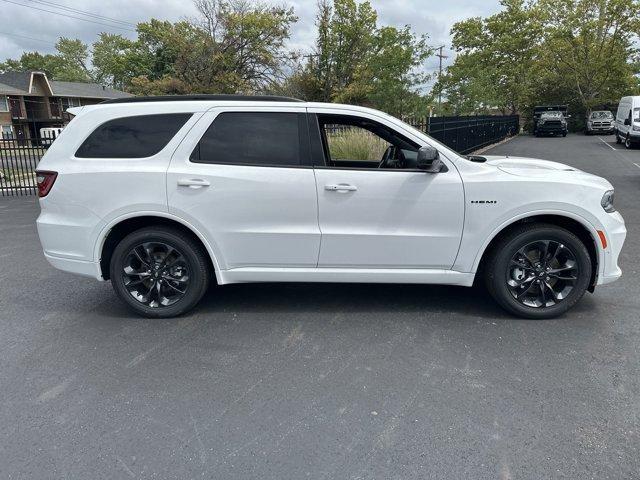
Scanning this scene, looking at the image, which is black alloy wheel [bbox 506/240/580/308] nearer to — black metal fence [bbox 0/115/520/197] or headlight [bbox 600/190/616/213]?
headlight [bbox 600/190/616/213]

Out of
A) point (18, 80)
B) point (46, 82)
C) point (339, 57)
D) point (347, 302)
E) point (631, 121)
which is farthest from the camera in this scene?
point (46, 82)

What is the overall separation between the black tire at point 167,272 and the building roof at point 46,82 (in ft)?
171

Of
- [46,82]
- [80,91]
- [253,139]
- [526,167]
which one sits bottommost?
[526,167]

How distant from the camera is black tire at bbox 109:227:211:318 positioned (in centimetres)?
432

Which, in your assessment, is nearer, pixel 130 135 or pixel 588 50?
pixel 130 135

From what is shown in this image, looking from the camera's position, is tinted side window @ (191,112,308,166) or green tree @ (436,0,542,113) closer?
tinted side window @ (191,112,308,166)

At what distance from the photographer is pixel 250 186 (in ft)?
13.6

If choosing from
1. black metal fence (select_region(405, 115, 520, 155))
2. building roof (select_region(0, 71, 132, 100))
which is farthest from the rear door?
building roof (select_region(0, 71, 132, 100))

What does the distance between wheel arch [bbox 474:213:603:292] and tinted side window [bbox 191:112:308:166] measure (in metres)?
1.78

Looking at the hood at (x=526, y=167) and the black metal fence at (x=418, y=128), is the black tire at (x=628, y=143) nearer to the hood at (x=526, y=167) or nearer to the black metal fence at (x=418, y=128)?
the black metal fence at (x=418, y=128)

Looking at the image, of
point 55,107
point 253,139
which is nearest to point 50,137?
point 253,139

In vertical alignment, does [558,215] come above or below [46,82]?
below

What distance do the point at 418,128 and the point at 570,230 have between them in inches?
342

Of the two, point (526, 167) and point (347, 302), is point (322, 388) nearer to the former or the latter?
point (347, 302)
